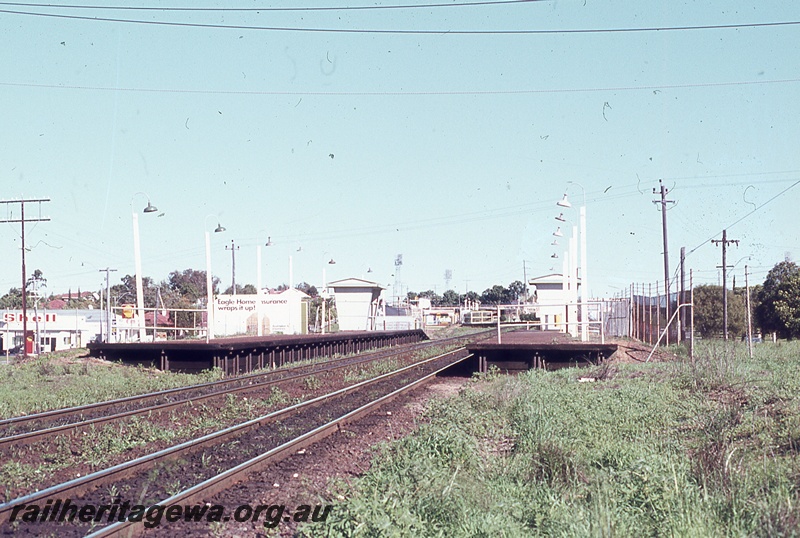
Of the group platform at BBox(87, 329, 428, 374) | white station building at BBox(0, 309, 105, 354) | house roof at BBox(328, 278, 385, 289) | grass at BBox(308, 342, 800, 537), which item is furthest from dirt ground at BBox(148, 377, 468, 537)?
white station building at BBox(0, 309, 105, 354)

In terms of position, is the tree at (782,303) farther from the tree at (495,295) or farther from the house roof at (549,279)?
the tree at (495,295)

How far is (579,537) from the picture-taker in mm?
5445

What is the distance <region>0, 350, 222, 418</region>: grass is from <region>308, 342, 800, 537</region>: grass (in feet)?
24.3

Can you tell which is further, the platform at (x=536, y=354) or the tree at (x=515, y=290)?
the tree at (x=515, y=290)

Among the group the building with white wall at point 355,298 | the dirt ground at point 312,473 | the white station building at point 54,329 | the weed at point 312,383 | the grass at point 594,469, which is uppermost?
the building with white wall at point 355,298

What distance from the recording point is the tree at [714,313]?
7050 cm

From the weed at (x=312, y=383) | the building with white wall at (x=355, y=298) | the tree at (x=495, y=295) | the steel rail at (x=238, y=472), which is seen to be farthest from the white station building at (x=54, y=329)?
the tree at (x=495, y=295)

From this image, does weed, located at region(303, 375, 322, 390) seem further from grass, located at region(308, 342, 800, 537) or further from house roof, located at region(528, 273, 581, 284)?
house roof, located at region(528, 273, 581, 284)

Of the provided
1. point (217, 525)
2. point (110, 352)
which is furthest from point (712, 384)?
point (110, 352)

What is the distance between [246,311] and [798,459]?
40444 mm

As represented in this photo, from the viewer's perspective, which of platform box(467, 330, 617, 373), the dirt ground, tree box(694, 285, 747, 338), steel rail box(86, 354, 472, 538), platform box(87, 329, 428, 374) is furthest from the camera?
tree box(694, 285, 747, 338)

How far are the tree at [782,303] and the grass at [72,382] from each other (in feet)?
180

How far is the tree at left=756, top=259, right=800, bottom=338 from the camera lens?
208 feet

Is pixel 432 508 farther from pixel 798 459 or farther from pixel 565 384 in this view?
pixel 565 384
